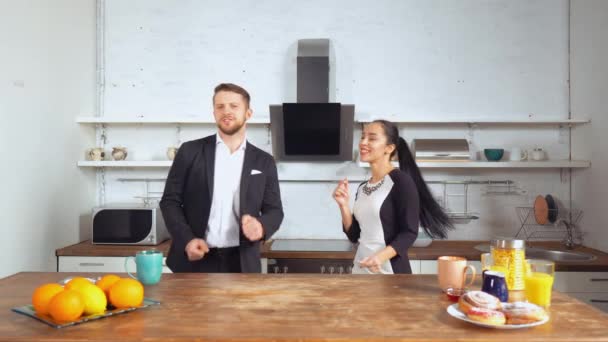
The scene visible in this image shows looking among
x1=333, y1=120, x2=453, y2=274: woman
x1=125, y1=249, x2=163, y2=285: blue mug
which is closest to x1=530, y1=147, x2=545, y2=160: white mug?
x1=333, y1=120, x2=453, y2=274: woman

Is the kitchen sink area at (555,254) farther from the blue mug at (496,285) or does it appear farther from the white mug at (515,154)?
the blue mug at (496,285)

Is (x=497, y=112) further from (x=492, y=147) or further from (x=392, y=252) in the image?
(x=392, y=252)

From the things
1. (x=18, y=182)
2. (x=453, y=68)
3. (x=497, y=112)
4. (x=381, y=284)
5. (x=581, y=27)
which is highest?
(x=581, y=27)

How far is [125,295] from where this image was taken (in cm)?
134

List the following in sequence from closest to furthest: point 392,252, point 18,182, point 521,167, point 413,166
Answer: point 392,252
point 413,166
point 18,182
point 521,167

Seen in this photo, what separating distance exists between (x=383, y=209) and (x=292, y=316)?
103 cm

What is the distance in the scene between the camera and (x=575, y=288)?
3.04 metres

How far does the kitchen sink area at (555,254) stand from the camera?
3.23 m

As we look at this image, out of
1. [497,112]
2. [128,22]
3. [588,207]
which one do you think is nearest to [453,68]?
[497,112]

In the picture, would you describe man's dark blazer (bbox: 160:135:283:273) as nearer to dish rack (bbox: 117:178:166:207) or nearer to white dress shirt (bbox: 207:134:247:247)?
white dress shirt (bbox: 207:134:247:247)

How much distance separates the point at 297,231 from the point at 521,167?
170cm

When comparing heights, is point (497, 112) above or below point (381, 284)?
above

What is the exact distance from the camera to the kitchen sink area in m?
3.23

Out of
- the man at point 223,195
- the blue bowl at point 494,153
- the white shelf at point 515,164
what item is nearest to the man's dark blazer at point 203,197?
Result: the man at point 223,195
